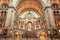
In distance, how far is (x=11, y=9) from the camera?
3475cm

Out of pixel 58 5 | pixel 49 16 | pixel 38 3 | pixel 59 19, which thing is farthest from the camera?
pixel 38 3

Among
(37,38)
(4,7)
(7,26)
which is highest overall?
(4,7)

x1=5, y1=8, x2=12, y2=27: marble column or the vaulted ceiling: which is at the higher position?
the vaulted ceiling

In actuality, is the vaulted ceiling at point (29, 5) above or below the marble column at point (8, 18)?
above

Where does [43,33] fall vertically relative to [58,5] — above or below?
below

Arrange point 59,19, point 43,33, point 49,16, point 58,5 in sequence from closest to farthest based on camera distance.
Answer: point 43,33 → point 49,16 → point 59,19 → point 58,5

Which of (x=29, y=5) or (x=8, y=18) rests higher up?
(x=29, y=5)

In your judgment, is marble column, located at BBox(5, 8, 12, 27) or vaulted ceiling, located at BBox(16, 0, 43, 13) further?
vaulted ceiling, located at BBox(16, 0, 43, 13)

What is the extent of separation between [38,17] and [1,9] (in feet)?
44.0

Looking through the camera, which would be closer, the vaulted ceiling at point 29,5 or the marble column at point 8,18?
the marble column at point 8,18

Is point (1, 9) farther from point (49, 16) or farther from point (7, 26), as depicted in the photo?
point (49, 16)

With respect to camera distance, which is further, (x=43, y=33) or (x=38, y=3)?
(x=38, y=3)

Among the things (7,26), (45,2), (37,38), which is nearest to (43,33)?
(37,38)

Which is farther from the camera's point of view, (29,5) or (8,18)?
(29,5)
